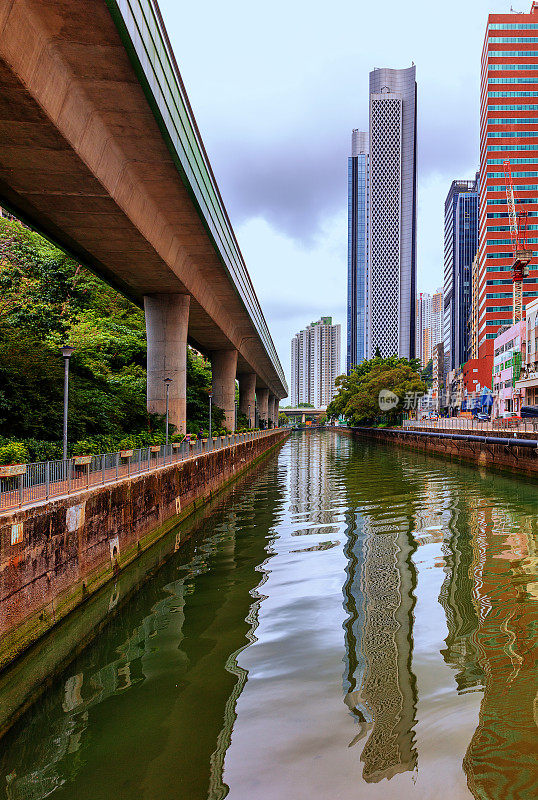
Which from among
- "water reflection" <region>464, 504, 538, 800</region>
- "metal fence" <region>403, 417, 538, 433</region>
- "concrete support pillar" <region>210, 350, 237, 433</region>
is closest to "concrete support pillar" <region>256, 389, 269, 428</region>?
"metal fence" <region>403, 417, 538, 433</region>

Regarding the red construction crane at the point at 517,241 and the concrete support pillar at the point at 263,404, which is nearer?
the red construction crane at the point at 517,241

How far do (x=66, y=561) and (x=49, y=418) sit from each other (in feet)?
38.7

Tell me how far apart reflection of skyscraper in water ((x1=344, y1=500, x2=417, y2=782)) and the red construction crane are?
340 ft

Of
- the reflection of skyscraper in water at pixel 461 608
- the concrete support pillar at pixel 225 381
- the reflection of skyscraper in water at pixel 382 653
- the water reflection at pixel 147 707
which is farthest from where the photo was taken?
the concrete support pillar at pixel 225 381

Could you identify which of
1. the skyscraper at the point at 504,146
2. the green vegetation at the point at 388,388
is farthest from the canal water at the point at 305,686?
the skyscraper at the point at 504,146

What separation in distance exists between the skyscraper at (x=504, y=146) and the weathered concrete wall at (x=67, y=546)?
11617cm

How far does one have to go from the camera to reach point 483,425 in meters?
51.6

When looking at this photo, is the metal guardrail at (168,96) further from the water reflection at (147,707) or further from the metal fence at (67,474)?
the water reflection at (147,707)

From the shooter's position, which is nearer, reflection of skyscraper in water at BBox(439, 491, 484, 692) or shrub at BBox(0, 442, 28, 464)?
reflection of skyscraper in water at BBox(439, 491, 484, 692)

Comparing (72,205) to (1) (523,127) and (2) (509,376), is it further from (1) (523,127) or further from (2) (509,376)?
(1) (523,127)

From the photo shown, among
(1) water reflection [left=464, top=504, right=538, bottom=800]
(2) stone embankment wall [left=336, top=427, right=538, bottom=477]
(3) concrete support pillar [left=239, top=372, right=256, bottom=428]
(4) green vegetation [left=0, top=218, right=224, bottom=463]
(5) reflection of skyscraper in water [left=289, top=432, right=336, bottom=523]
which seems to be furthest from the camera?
(3) concrete support pillar [left=239, top=372, right=256, bottom=428]

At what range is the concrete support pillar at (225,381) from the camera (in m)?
50.6

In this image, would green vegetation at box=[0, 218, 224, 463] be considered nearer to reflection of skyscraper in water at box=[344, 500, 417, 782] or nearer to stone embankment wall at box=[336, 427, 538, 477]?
reflection of skyscraper in water at box=[344, 500, 417, 782]

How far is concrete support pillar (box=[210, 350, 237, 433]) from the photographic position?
50.6 m
